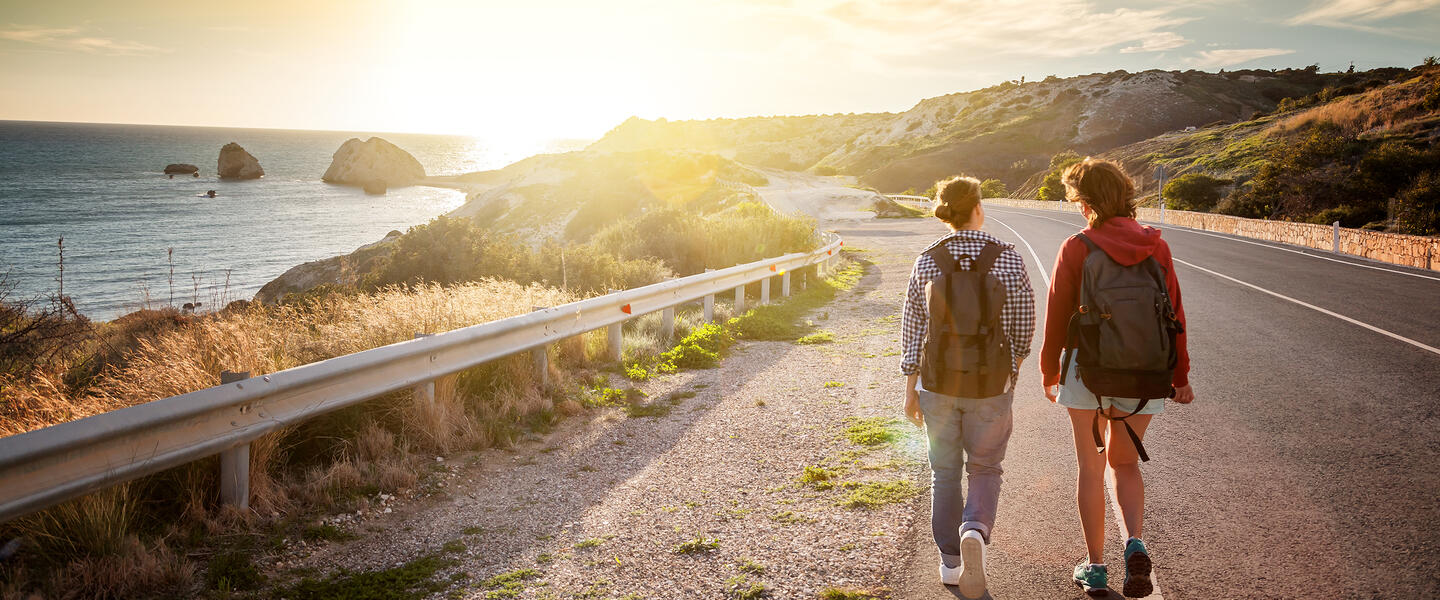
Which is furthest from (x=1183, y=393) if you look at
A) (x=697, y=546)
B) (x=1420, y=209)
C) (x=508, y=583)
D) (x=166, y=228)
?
(x=166, y=228)

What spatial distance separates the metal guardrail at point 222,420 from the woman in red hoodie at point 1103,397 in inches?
152

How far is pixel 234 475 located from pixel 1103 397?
4.18m

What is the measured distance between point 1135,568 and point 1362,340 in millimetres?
7982

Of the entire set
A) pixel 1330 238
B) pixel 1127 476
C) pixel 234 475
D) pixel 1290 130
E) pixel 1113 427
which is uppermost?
pixel 1290 130

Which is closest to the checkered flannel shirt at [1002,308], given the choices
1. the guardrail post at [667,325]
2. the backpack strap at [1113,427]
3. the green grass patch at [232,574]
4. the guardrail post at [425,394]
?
the backpack strap at [1113,427]

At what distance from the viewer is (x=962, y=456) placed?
3410 mm

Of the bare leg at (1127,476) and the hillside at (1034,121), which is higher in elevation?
the hillside at (1034,121)

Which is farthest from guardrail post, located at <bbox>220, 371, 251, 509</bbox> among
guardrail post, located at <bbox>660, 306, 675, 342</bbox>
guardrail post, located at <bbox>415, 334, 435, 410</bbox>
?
→ guardrail post, located at <bbox>660, 306, 675, 342</bbox>

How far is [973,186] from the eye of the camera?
11.6 feet

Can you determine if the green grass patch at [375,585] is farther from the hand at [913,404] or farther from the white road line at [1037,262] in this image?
the white road line at [1037,262]

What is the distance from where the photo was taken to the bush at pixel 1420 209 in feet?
88.9

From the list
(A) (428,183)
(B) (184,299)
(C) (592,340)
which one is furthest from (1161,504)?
(A) (428,183)

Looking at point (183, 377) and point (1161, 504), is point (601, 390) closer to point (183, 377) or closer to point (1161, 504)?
point (183, 377)

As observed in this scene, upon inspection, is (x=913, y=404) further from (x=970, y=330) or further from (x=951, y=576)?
(x=951, y=576)
